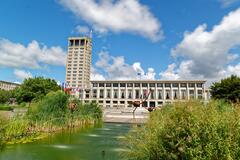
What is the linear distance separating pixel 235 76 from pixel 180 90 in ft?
172

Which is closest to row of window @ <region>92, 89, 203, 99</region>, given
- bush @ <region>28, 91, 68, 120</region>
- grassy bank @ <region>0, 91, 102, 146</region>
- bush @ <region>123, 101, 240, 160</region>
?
grassy bank @ <region>0, 91, 102, 146</region>

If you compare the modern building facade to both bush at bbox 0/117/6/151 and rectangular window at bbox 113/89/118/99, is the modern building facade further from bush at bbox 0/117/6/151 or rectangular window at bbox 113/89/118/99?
bush at bbox 0/117/6/151

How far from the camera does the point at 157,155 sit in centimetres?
950

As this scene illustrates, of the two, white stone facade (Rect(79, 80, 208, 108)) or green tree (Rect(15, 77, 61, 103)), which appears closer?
green tree (Rect(15, 77, 61, 103))

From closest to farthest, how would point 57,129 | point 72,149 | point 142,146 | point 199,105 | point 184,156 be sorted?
point 184,156, point 199,105, point 142,146, point 72,149, point 57,129

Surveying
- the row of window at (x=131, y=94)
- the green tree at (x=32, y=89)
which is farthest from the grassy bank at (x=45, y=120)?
the row of window at (x=131, y=94)

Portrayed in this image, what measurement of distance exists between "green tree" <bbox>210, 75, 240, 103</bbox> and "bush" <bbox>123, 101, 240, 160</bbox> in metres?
49.1

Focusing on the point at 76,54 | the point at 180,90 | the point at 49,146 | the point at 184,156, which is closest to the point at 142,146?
the point at 184,156

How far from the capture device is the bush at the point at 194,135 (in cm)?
765

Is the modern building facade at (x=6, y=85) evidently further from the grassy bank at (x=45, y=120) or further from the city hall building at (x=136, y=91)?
the grassy bank at (x=45, y=120)

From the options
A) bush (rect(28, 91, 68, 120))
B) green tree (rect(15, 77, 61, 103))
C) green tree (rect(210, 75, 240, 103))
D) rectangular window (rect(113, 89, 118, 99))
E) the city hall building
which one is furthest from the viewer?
rectangular window (rect(113, 89, 118, 99))

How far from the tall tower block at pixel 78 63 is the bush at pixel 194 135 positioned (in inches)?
5282

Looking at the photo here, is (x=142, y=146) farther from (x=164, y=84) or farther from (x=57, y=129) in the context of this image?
(x=164, y=84)

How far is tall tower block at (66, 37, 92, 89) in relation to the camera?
146250 millimetres
